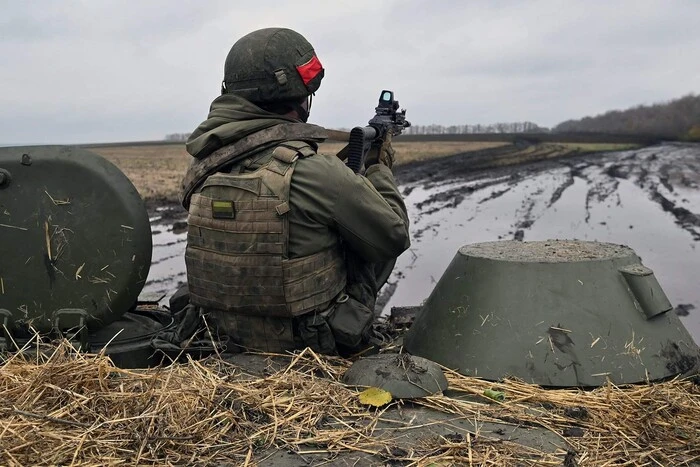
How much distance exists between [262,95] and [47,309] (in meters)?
1.66

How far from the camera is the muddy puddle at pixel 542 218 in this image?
35.7 feet

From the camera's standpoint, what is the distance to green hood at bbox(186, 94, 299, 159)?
4.19 metres

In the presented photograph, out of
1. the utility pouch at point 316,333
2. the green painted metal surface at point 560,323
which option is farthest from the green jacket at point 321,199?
the green painted metal surface at point 560,323

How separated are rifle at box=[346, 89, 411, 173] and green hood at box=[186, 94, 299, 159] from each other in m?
0.51

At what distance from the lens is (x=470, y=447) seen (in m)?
2.97

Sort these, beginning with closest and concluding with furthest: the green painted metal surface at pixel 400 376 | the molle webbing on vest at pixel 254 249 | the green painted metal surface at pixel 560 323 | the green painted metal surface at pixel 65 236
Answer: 1. the green painted metal surface at pixel 400 376
2. the green painted metal surface at pixel 560 323
3. the molle webbing on vest at pixel 254 249
4. the green painted metal surface at pixel 65 236

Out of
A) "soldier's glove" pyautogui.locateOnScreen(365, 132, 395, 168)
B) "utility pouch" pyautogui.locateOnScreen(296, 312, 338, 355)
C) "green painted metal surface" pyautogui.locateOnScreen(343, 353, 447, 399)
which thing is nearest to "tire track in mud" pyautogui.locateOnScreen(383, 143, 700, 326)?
"soldier's glove" pyautogui.locateOnScreen(365, 132, 395, 168)

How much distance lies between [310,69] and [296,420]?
6.65 feet

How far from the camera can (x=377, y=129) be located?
511 centimetres

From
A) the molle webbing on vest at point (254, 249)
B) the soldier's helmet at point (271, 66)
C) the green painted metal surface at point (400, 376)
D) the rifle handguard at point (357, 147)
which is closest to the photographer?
the green painted metal surface at point (400, 376)

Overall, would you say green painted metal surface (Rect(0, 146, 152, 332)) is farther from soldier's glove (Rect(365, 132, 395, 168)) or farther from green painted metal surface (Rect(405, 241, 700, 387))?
green painted metal surface (Rect(405, 241, 700, 387))

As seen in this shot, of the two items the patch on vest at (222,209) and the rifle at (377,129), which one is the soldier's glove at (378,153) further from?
the patch on vest at (222,209)

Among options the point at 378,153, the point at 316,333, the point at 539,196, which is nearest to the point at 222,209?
the point at 316,333

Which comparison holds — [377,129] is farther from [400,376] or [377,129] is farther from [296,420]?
[296,420]
